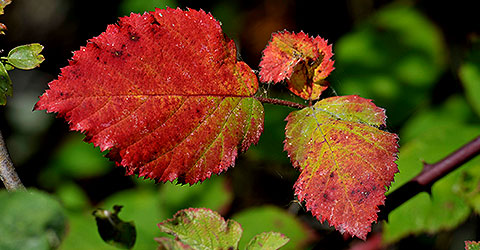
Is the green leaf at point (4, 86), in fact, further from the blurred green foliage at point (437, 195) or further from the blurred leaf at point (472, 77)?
the blurred leaf at point (472, 77)

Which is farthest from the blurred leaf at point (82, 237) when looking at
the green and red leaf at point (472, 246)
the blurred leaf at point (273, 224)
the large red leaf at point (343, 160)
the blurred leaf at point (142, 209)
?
the green and red leaf at point (472, 246)

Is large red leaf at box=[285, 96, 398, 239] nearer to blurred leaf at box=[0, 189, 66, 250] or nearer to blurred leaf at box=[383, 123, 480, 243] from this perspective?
blurred leaf at box=[0, 189, 66, 250]

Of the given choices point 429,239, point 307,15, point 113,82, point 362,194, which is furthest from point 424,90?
point 113,82

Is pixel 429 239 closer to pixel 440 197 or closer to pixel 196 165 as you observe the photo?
pixel 440 197

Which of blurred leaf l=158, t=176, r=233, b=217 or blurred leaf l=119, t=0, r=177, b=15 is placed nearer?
blurred leaf l=158, t=176, r=233, b=217

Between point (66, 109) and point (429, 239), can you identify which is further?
point (429, 239)

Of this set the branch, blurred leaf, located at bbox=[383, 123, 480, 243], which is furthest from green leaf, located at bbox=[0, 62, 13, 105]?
blurred leaf, located at bbox=[383, 123, 480, 243]
